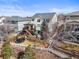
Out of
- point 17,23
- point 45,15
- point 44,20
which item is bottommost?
point 17,23

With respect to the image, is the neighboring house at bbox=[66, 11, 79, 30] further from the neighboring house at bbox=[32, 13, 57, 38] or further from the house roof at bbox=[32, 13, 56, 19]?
the house roof at bbox=[32, 13, 56, 19]

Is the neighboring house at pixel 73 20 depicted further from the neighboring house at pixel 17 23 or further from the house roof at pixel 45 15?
the neighboring house at pixel 17 23

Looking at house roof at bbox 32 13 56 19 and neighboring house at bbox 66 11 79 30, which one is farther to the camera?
house roof at bbox 32 13 56 19

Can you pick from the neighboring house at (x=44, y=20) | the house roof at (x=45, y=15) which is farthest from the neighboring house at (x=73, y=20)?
the house roof at (x=45, y=15)

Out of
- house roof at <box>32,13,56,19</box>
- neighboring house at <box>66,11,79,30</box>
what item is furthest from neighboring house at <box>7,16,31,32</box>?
neighboring house at <box>66,11,79,30</box>

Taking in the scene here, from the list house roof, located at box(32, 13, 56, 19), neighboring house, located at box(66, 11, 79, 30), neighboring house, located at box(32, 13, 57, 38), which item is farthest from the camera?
house roof, located at box(32, 13, 56, 19)

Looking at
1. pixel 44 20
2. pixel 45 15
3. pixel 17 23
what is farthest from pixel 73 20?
pixel 17 23

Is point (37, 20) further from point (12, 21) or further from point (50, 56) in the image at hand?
point (50, 56)

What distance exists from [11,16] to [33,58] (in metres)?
43.9

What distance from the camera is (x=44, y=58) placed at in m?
19.1

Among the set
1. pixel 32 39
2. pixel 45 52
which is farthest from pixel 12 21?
pixel 45 52

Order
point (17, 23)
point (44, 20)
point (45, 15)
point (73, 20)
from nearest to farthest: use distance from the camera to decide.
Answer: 1. point (73, 20)
2. point (44, 20)
3. point (45, 15)
4. point (17, 23)

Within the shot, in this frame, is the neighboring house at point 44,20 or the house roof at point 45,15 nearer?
the neighboring house at point 44,20

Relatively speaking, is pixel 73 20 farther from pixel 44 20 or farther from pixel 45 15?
pixel 45 15
